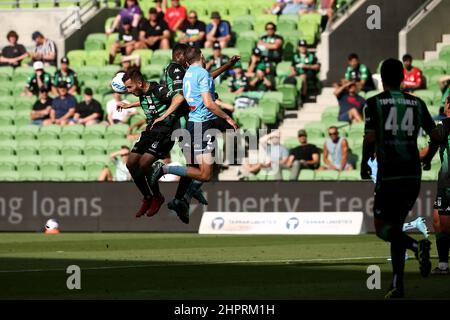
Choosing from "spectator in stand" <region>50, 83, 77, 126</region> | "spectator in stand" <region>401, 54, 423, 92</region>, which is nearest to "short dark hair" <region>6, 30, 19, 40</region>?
"spectator in stand" <region>50, 83, 77, 126</region>

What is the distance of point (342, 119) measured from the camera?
29.6m

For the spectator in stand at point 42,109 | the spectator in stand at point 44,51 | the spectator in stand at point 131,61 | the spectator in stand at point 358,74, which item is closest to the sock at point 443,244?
the spectator in stand at point 358,74

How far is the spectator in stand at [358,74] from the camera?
29722 millimetres

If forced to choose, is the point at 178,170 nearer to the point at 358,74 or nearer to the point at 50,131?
the point at 358,74

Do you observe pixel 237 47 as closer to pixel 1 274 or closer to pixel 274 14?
pixel 274 14

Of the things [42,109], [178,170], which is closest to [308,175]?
[42,109]

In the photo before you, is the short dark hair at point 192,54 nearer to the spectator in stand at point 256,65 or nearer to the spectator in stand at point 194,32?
the spectator in stand at point 256,65

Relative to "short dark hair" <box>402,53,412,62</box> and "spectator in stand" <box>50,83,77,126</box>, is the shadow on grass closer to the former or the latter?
"short dark hair" <box>402,53,412,62</box>

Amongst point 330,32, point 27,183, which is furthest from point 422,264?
point 330,32

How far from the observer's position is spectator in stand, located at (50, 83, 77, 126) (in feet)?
106

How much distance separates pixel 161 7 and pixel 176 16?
45.0 inches

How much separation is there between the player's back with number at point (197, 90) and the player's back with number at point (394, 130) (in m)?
5.48

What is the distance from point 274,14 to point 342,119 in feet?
16.4

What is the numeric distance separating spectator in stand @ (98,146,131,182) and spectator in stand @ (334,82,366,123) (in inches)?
191
